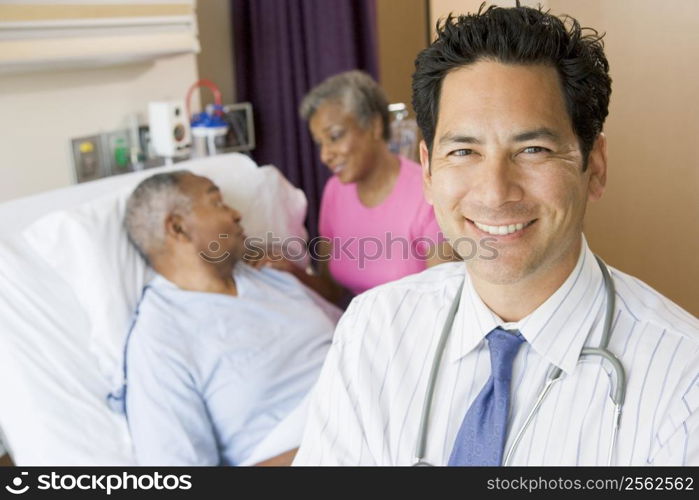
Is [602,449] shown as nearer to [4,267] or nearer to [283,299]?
[283,299]

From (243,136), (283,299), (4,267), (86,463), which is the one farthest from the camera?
(243,136)

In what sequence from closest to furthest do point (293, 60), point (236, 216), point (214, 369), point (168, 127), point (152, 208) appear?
point (214, 369) → point (152, 208) → point (236, 216) → point (168, 127) → point (293, 60)

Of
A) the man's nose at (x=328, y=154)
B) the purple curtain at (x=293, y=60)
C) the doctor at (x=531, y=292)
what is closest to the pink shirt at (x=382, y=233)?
the man's nose at (x=328, y=154)

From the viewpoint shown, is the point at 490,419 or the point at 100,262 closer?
the point at 490,419

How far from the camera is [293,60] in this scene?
2557 mm

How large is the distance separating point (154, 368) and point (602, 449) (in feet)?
3.15

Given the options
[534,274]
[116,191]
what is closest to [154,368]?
[116,191]

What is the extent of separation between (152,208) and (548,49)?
3.69 feet

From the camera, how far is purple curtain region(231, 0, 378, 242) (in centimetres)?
243

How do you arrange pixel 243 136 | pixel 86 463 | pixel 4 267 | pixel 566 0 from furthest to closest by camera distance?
1. pixel 243 136
2. pixel 4 267
3. pixel 86 463
4. pixel 566 0

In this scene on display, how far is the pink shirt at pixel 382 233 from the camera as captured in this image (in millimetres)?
1986

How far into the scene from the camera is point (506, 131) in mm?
935

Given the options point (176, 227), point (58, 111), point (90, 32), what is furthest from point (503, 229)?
point (58, 111)

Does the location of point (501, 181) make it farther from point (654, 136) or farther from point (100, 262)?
point (100, 262)
